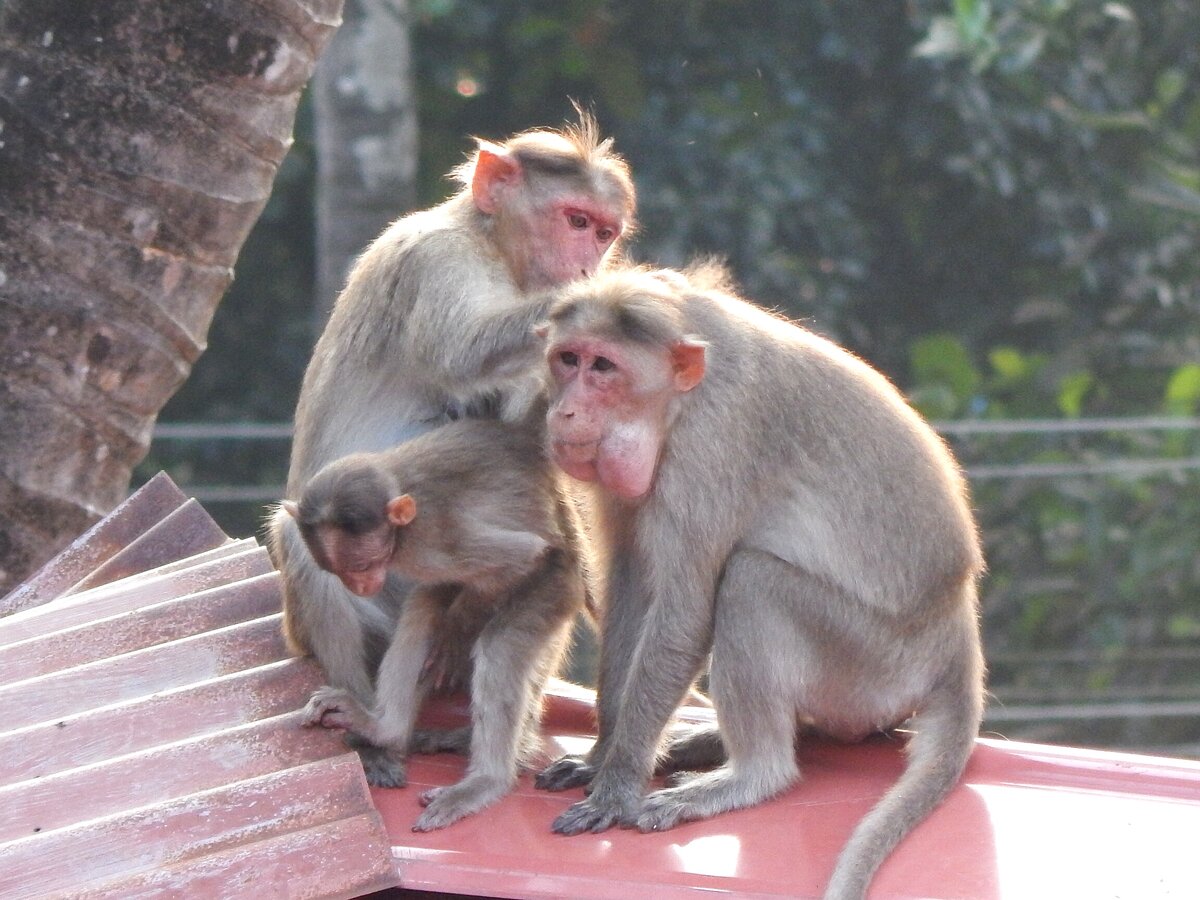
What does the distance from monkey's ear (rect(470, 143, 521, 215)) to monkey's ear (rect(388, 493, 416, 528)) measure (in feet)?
3.51

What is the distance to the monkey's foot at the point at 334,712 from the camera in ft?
12.1

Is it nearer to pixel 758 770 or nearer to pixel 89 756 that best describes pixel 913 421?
pixel 758 770

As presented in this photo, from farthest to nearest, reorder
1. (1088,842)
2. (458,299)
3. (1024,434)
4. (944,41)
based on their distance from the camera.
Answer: (1024,434) → (944,41) → (458,299) → (1088,842)

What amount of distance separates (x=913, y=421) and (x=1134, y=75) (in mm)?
7298

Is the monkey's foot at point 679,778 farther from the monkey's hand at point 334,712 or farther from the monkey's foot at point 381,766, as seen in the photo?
the monkey's hand at point 334,712

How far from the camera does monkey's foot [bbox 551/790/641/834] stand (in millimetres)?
3447

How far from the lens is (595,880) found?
313cm

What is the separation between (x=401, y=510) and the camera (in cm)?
371

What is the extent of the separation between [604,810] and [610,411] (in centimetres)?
87

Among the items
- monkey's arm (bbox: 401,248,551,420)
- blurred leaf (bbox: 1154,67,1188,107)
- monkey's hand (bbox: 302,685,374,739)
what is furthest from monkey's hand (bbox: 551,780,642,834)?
blurred leaf (bbox: 1154,67,1188,107)

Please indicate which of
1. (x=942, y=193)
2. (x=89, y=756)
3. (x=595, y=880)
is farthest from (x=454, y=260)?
(x=942, y=193)

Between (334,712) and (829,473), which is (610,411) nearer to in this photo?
(829,473)

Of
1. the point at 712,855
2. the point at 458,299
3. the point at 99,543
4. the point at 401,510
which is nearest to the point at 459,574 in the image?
the point at 401,510

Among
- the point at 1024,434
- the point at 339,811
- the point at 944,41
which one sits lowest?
the point at 1024,434
